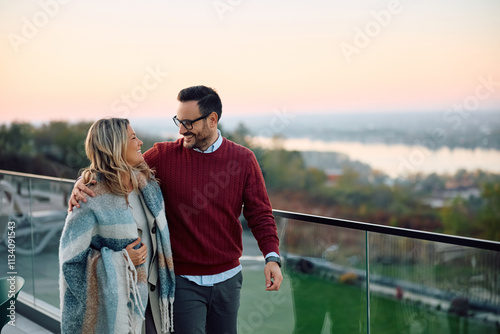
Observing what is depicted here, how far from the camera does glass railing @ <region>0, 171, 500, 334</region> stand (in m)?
2.05

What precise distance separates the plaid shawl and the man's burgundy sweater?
109 mm

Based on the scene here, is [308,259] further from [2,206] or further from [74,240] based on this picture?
[2,206]

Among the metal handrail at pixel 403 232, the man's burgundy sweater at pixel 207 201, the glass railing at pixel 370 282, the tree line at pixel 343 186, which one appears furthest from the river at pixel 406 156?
the man's burgundy sweater at pixel 207 201

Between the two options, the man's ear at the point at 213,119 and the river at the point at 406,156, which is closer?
the man's ear at the point at 213,119

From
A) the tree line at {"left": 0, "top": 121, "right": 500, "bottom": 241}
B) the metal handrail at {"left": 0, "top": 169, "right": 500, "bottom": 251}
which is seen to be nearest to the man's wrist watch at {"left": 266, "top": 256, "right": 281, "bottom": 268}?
the metal handrail at {"left": 0, "top": 169, "right": 500, "bottom": 251}

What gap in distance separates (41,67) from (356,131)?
80.6ft

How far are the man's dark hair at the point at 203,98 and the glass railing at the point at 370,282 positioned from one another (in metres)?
0.73

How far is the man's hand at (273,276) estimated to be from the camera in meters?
1.89

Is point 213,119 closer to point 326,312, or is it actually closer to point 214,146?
point 214,146

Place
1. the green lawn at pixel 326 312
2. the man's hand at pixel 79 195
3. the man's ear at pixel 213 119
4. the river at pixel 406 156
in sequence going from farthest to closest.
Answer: the river at pixel 406 156, the green lawn at pixel 326 312, the man's ear at pixel 213 119, the man's hand at pixel 79 195

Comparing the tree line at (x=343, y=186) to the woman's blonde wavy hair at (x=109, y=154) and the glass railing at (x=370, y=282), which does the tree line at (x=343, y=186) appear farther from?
the woman's blonde wavy hair at (x=109, y=154)

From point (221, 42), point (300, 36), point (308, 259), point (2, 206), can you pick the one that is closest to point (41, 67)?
point (221, 42)

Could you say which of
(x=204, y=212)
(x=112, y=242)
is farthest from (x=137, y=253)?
(x=204, y=212)

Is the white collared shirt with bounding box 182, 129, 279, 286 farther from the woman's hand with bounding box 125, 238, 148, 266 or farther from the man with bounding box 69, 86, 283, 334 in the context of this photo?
the woman's hand with bounding box 125, 238, 148, 266
